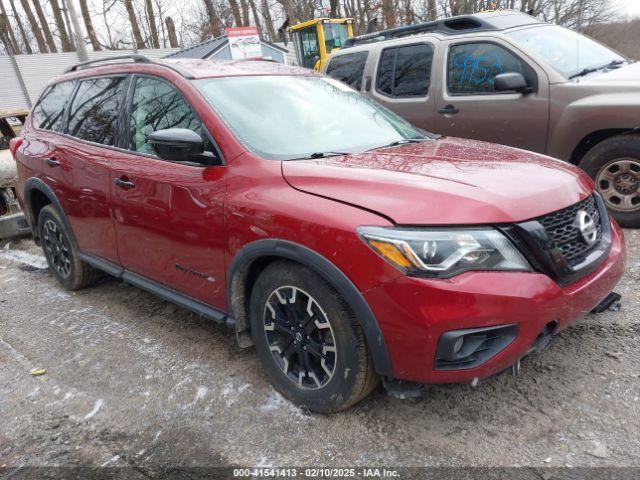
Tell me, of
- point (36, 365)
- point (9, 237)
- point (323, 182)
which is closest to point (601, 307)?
point (323, 182)

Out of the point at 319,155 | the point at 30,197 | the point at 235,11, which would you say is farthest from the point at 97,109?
the point at 235,11

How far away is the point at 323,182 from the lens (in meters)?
2.39

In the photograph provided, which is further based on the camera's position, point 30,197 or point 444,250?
point 30,197

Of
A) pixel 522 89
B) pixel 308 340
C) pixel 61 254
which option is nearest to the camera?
pixel 308 340

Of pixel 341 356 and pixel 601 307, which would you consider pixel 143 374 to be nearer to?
pixel 341 356

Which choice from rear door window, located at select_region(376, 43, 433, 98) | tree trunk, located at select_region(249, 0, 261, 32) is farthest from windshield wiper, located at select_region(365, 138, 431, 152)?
tree trunk, located at select_region(249, 0, 261, 32)

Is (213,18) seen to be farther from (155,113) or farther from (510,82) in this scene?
(155,113)

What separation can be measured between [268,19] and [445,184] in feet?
118

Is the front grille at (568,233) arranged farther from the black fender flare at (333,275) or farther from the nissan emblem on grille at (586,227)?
the black fender flare at (333,275)

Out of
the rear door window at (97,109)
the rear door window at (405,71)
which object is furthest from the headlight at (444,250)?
the rear door window at (405,71)

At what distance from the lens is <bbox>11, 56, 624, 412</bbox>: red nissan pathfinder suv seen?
207 centimetres

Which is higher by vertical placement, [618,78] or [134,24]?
[134,24]

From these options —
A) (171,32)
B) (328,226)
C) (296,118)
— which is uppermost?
(171,32)

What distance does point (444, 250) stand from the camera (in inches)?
80.7
